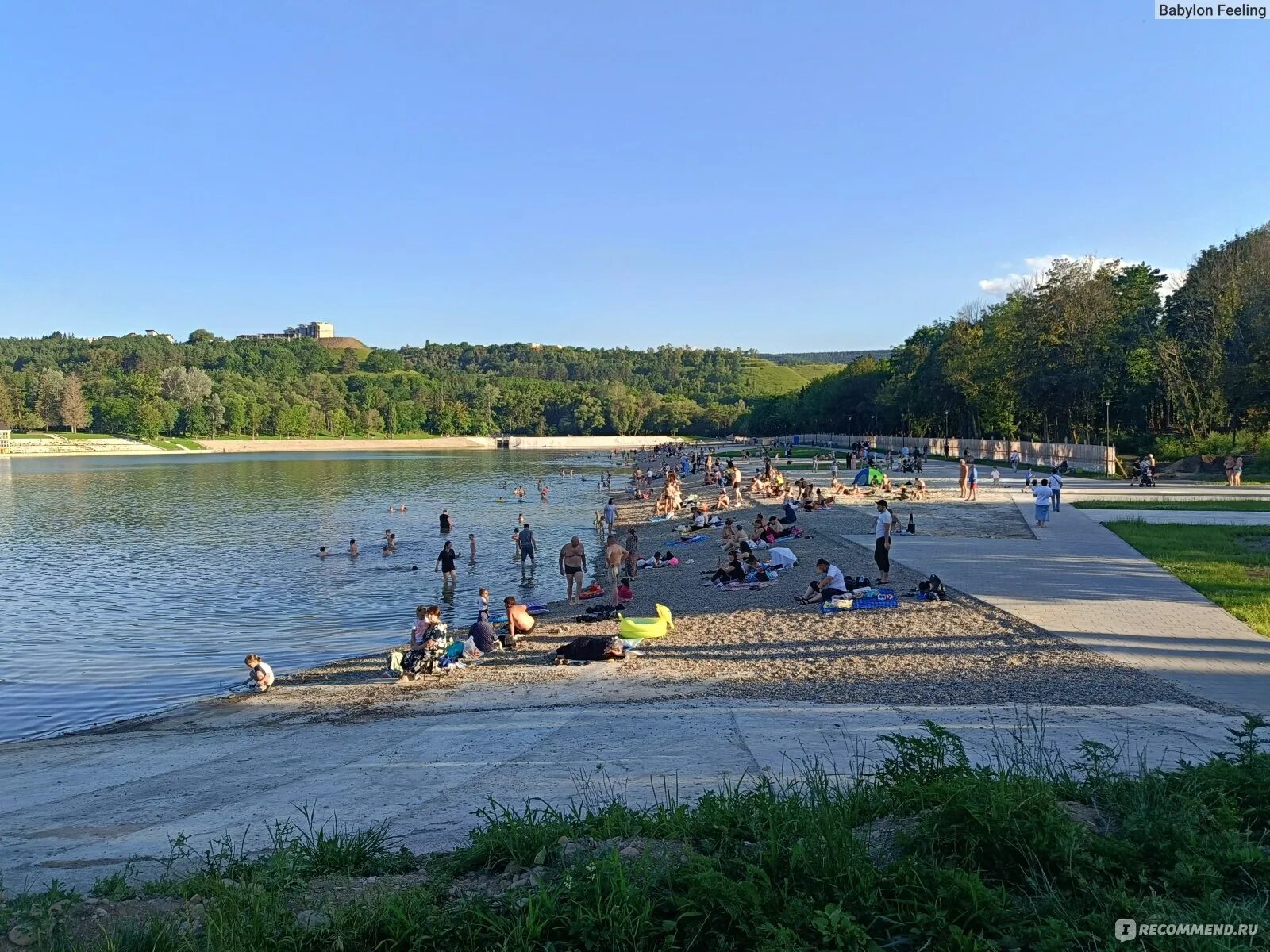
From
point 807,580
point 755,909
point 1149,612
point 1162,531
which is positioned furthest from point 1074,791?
point 1162,531

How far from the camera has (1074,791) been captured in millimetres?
5184

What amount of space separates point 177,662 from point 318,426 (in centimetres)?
15568

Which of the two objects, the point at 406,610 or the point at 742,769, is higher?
the point at 742,769

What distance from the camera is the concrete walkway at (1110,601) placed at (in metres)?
10.2

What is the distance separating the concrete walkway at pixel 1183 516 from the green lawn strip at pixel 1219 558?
0.93 meters

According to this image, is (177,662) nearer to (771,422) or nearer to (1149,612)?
(1149,612)

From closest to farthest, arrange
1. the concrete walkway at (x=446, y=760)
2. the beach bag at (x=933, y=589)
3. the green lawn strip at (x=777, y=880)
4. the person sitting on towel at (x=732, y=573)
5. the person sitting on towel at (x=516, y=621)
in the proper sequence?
1. the green lawn strip at (x=777, y=880)
2. the concrete walkway at (x=446, y=760)
3. the beach bag at (x=933, y=589)
4. the person sitting on towel at (x=516, y=621)
5. the person sitting on towel at (x=732, y=573)

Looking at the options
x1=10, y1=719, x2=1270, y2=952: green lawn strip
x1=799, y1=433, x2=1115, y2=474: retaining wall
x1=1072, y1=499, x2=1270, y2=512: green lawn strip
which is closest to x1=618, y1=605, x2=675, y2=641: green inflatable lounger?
x1=10, y1=719, x2=1270, y2=952: green lawn strip

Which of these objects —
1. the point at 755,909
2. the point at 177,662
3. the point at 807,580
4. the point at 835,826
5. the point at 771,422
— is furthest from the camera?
the point at 771,422

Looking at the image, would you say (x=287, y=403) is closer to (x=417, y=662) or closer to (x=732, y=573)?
(x=732, y=573)

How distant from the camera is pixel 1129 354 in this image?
5434cm

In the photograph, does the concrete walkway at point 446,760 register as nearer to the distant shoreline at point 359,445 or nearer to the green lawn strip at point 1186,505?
the green lawn strip at point 1186,505

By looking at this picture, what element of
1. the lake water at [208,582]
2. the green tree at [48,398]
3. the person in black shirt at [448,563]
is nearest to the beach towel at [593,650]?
the lake water at [208,582]
